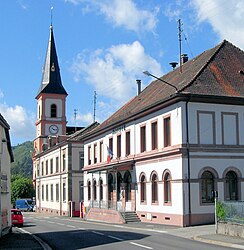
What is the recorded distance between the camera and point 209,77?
33938mm

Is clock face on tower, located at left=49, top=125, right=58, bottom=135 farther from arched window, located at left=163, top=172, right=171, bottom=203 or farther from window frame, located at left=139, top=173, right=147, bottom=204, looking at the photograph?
arched window, located at left=163, top=172, right=171, bottom=203

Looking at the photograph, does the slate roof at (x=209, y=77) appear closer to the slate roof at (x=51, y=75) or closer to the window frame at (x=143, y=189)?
the window frame at (x=143, y=189)

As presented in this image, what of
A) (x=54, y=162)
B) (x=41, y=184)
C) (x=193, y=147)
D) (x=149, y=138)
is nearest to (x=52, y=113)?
(x=41, y=184)

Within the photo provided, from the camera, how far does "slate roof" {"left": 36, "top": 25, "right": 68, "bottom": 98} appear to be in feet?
304

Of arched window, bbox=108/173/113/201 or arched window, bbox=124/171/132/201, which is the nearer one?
arched window, bbox=124/171/132/201

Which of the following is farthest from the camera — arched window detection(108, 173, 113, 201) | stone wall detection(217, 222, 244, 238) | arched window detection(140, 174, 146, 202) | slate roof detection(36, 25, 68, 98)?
slate roof detection(36, 25, 68, 98)

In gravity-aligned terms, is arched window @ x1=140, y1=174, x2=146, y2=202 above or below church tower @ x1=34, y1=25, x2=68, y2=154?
below

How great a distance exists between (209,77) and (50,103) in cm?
6104

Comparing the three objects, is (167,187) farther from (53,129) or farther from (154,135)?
(53,129)

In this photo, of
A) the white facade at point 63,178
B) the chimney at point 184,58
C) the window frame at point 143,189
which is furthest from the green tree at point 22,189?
the window frame at point 143,189

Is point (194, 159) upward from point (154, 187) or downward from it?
upward

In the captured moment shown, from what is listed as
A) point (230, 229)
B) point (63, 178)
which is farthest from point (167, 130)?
point (63, 178)

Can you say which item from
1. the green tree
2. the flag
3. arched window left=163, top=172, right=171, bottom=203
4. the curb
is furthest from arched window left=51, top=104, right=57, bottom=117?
the curb

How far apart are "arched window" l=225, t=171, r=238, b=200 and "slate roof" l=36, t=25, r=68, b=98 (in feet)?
208
